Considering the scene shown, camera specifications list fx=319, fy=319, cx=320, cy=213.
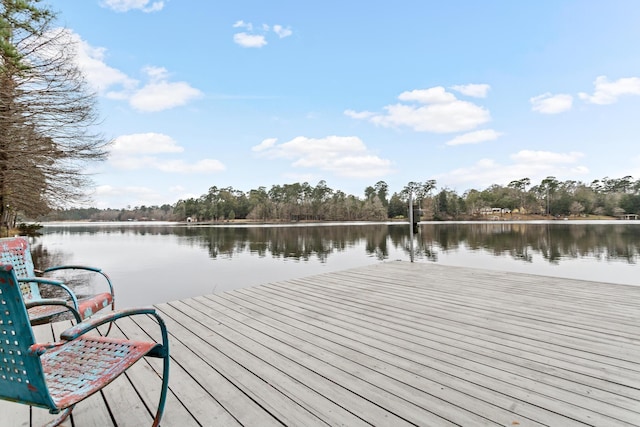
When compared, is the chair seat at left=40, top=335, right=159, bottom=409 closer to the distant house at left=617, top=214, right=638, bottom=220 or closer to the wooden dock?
the wooden dock

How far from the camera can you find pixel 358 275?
14.4 ft

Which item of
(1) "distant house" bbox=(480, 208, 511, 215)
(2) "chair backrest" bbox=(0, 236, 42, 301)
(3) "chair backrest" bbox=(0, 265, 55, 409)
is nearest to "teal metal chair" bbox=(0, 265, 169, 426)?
(3) "chair backrest" bbox=(0, 265, 55, 409)

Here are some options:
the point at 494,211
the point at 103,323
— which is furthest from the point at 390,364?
the point at 494,211

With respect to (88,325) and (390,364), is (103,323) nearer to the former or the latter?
(88,325)

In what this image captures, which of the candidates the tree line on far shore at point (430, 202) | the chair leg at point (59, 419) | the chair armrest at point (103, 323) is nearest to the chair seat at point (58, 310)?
the chair leg at point (59, 419)

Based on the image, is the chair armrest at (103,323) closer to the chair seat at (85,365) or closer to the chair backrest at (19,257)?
the chair seat at (85,365)

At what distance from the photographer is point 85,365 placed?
1.16 meters

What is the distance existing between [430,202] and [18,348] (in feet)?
208

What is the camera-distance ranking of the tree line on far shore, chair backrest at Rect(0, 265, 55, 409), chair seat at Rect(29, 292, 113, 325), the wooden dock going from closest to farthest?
chair backrest at Rect(0, 265, 55, 409) → the wooden dock → chair seat at Rect(29, 292, 113, 325) → the tree line on far shore

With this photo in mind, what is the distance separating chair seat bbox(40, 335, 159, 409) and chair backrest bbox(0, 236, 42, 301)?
120cm

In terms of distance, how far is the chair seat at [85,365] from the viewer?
100cm

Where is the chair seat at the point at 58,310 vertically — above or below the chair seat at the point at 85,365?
below

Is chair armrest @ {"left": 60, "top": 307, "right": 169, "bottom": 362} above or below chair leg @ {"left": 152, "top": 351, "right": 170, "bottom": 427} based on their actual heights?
above

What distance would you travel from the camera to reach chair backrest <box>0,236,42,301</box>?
203 centimetres
